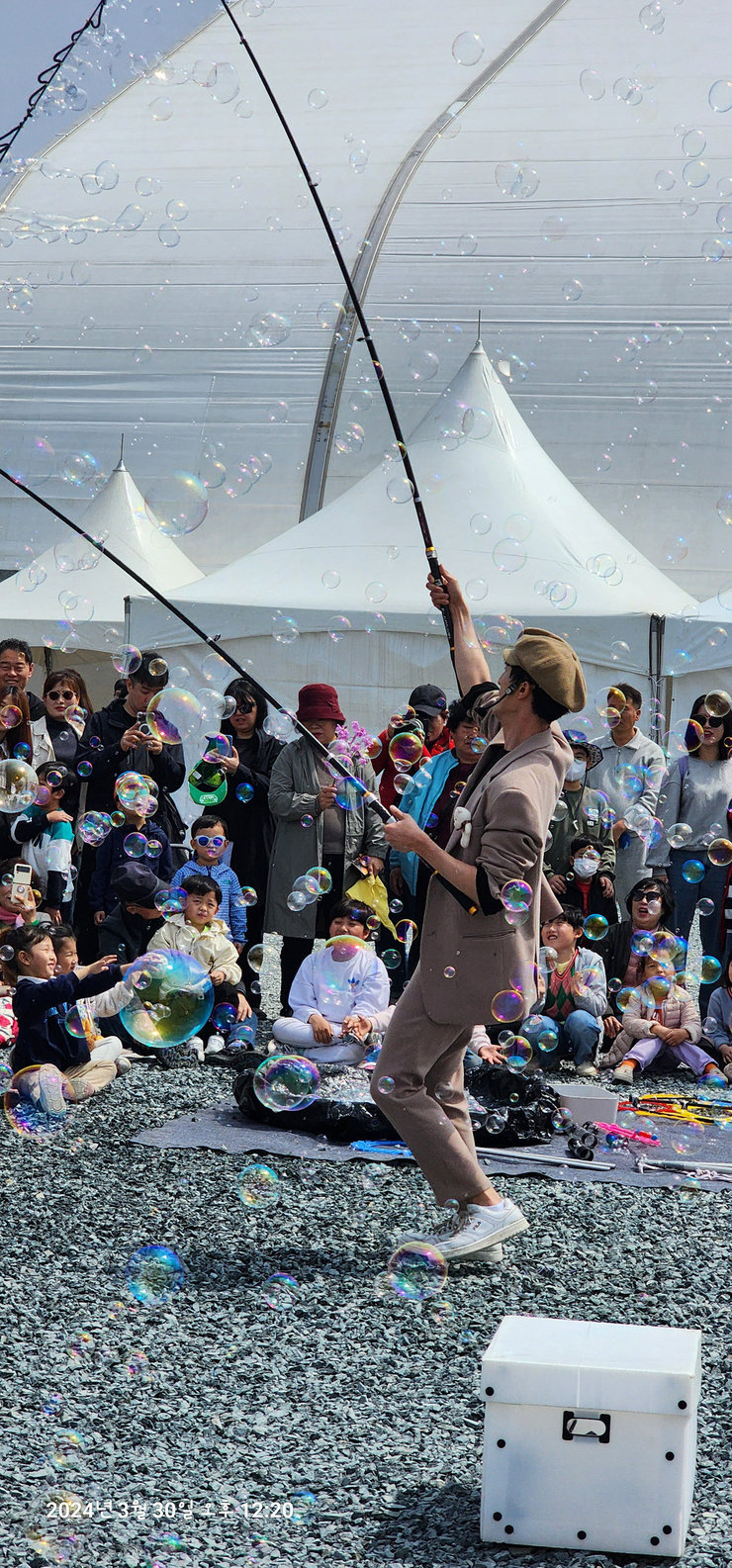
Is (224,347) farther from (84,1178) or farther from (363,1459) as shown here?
(363,1459)

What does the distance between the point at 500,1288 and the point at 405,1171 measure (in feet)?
3.82

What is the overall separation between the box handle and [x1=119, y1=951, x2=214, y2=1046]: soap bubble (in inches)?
88.8

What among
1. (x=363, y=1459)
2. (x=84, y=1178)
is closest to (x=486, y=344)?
(x=84, y=1178)

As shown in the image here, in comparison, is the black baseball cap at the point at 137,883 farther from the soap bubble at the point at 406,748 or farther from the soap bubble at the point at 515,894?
the soap bubble at the point at 515,894

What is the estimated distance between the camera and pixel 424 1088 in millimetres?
4047

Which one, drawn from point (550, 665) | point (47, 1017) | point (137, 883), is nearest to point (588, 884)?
point (137, 883)

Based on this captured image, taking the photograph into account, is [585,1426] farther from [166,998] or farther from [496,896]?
[166,998]

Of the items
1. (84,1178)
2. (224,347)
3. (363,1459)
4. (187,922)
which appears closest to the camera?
(363,1459)

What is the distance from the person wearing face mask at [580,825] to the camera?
7.27 meters

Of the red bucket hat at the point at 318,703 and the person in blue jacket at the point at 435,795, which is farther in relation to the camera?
the red bucket hat at the point at 318,703

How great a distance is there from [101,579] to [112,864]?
562 centimetres

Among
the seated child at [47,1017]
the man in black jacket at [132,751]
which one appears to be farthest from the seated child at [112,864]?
the seated child at [47,1017]

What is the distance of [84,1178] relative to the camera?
5055mm

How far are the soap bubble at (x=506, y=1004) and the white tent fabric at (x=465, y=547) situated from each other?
5751 millimetres
